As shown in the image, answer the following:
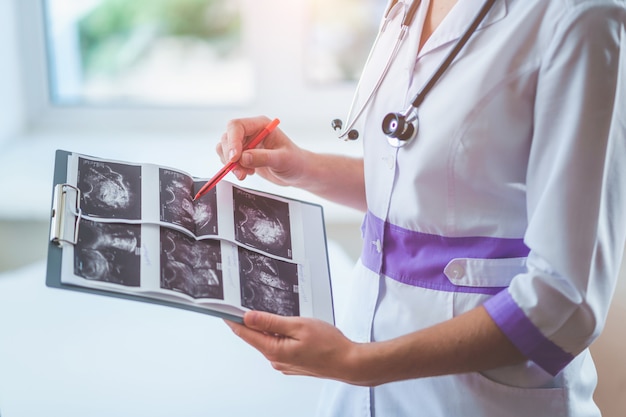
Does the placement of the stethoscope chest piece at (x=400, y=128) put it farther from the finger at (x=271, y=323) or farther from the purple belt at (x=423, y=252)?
the finger at (x=271, y=323)

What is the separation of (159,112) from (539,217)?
180cm

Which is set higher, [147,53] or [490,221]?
[147,53]

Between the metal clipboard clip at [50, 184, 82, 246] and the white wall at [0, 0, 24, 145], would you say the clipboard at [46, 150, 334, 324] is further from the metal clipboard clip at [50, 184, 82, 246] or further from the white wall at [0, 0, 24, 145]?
the white wall at [0, 0, 24, 145]

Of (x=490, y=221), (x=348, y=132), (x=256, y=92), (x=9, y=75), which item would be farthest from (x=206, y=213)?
(x=9, y=75)

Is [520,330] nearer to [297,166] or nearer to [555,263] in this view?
[555,263]

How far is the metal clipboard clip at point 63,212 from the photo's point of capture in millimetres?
759

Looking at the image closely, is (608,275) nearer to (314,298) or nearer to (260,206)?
(314,298)

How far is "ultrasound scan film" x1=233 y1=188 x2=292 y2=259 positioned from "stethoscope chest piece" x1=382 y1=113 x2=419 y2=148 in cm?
23

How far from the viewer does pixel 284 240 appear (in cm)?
93

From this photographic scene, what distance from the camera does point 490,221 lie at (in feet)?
2.51

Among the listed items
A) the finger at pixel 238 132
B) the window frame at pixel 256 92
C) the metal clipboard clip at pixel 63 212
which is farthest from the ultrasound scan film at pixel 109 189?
the window frame at pixel 256 92

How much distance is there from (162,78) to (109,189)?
1424 millimetres

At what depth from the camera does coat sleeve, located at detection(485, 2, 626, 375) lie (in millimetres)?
647

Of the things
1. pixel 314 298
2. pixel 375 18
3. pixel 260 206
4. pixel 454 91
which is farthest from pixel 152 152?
pixel 454 91
